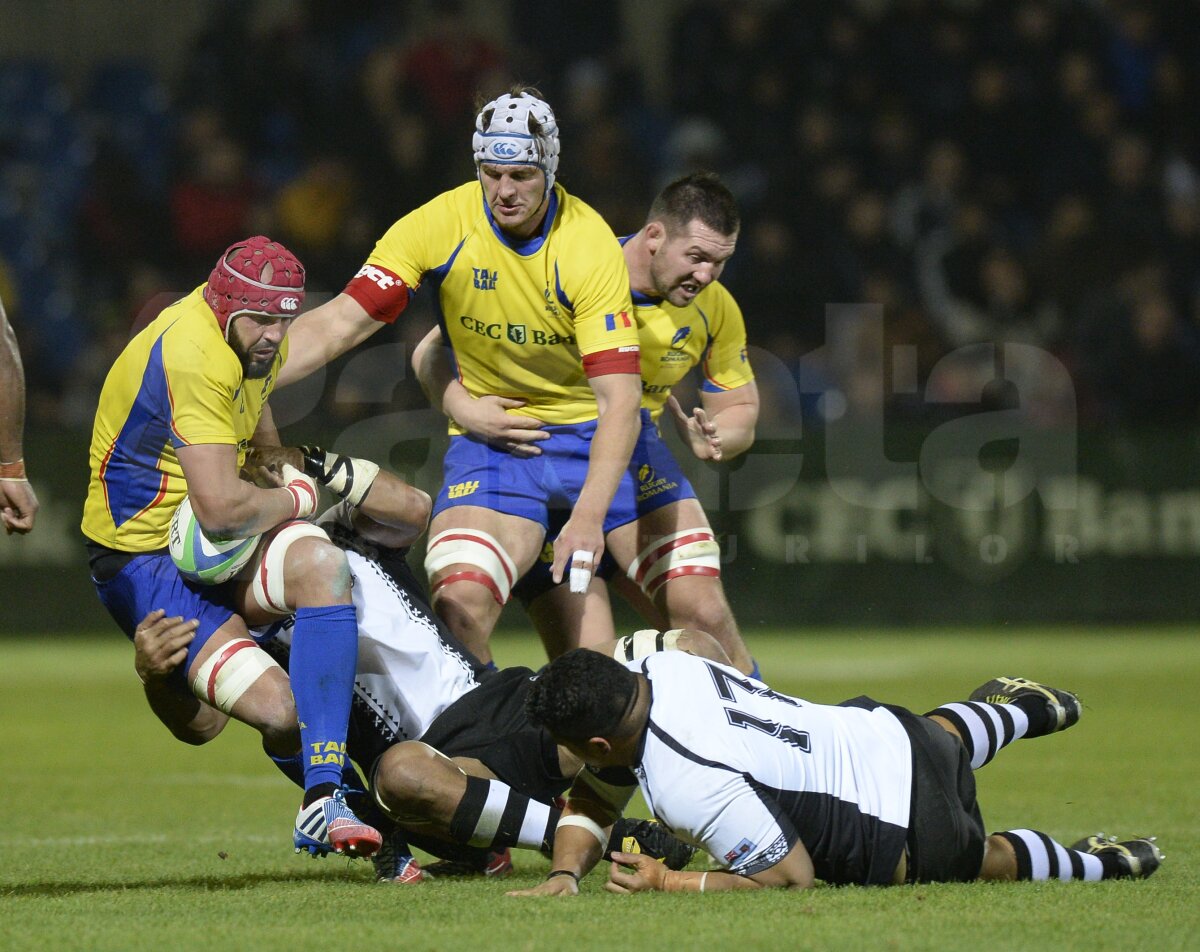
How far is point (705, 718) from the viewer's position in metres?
4.64

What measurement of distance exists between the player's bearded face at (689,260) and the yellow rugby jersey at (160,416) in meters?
1.53

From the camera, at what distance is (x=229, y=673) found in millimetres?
5520

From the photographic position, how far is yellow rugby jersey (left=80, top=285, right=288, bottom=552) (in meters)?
5.38

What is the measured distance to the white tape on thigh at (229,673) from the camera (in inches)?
217

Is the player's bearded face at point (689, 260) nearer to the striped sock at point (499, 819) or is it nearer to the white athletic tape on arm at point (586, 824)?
the striped sock at point (499, 819)

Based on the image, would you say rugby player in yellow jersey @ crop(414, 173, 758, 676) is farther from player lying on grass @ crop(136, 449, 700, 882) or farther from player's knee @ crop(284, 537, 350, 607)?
player's knee @ crop(284, 537, 350, 607)

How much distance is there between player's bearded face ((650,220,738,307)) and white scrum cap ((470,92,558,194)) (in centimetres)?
61

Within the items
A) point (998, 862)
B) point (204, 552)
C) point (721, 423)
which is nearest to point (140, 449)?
point (204, 552)

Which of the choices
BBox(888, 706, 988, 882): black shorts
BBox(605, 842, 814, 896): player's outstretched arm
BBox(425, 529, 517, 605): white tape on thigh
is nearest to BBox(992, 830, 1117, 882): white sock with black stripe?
BBox(888, 706, 988, 882): black shorts

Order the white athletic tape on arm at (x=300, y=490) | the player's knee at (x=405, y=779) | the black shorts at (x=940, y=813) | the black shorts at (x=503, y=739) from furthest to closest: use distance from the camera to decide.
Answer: the white athletic tape on arm at (x=300, y=490) → the black shorts at (x=503, y=739) → the player's knee at (x=405, y=779) → the black shorts at (x=940, y=813)

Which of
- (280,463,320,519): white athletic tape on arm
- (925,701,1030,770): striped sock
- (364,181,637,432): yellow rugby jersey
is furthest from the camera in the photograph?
(364,181,637,432): yellow rugby jersey

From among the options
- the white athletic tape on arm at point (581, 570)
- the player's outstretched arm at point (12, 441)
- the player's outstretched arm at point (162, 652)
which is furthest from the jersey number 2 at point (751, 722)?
the player's outstretched arm at point (12, 441)

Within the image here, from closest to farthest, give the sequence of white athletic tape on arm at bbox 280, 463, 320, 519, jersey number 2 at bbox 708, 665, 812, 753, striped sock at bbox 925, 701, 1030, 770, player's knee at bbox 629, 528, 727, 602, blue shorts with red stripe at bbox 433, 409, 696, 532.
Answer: jersey number 2 at bbox 708, 665, 812, 753 → striped sock at bbox 925, 701, 1030, 770 → white athletic tape on arm at bbox 280, 463, 320, 519 → blue shorts with red stripe at bbox 433, 409, 696, 532 → player's knee at bbox 629, 528, 727, 602

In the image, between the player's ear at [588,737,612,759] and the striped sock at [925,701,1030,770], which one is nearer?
the player's ear at [588,737,612,759]
